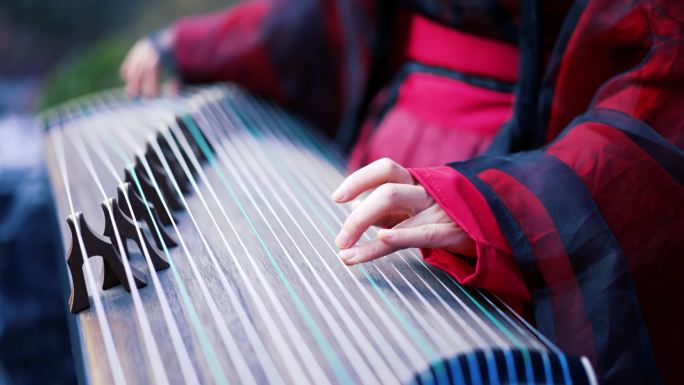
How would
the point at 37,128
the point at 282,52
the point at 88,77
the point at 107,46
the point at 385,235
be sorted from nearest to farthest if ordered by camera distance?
the point at 385,235 → the point at 37,128 → the point at 282,52 → the point at 88,77 → the point at 107,46

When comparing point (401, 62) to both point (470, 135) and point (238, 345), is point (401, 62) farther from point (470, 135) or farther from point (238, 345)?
point (238, 345)

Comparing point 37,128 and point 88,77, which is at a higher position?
point 37,128

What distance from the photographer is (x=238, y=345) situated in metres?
0.58

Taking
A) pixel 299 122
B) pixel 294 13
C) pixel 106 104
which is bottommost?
pixel 299 122

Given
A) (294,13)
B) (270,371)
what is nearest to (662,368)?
(270,371)

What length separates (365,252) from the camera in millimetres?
738

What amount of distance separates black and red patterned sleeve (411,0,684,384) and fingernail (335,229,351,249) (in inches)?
4.4

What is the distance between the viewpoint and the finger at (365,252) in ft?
2.41

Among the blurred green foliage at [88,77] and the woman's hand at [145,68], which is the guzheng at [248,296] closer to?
the woman's hand at [145,68]

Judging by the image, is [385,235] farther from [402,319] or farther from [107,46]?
[107,46]

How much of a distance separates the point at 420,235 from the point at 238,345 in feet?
0.86

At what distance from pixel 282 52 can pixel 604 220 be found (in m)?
1.12

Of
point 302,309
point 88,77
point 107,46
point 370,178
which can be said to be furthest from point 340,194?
point 107,46

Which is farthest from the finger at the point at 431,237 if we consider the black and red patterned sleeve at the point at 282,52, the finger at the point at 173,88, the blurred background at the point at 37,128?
the finger at the point at 173,88
